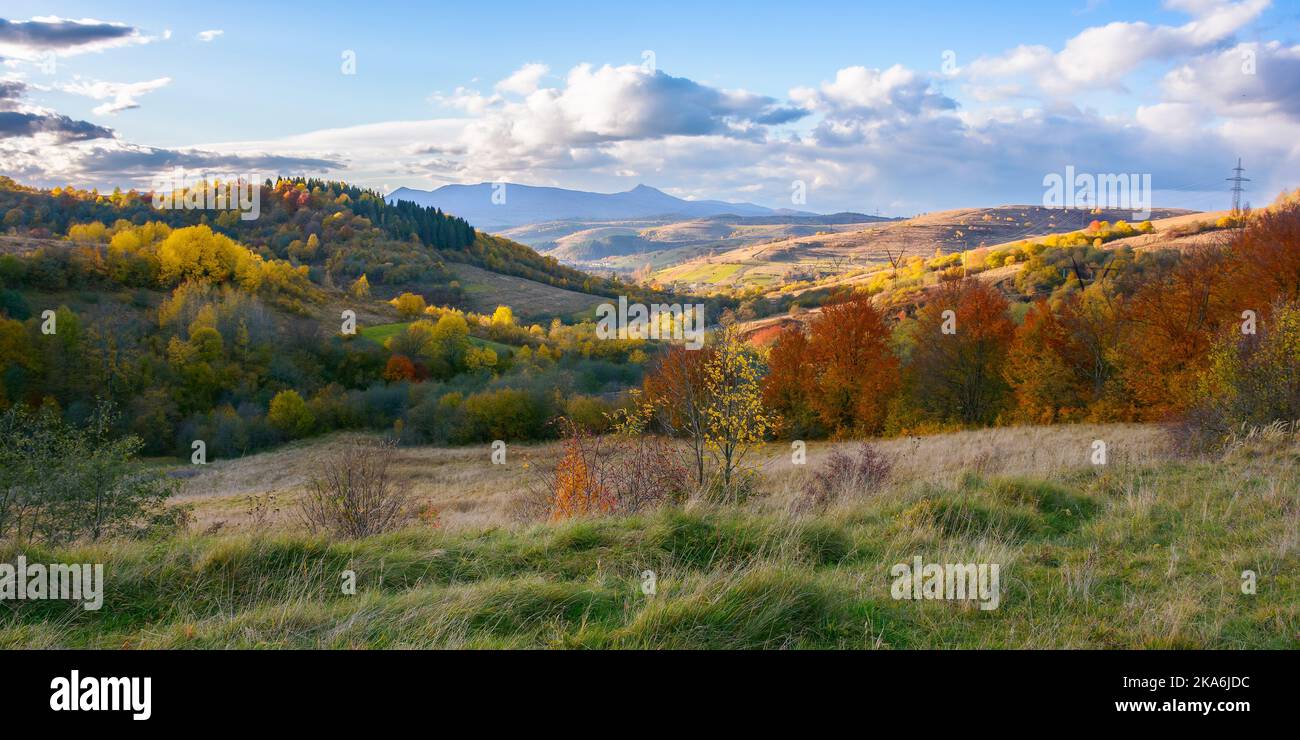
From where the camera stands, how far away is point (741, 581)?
483cm

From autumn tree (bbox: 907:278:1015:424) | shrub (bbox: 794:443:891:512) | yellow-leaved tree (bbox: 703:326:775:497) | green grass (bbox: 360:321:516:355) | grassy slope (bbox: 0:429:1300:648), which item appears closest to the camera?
grassy slope (bbox: 0:429:1300:648)

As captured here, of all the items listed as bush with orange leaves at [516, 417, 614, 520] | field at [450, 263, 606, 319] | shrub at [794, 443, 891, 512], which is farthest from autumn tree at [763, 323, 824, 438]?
field at [450, 263, 606, 319]

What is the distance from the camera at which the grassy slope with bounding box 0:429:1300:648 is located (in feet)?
14.5

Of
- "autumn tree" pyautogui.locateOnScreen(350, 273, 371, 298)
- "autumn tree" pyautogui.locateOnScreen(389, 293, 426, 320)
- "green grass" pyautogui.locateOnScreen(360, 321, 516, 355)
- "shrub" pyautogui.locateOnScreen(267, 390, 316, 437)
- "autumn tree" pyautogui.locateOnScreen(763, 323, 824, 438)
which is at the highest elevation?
"autumn tree" pyautogui.locateOnScreen(350, 273, 371, 298)

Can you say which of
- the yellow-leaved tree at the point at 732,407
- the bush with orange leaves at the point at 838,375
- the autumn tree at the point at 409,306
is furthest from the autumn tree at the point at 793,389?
the autumn tree at the point at 409,306

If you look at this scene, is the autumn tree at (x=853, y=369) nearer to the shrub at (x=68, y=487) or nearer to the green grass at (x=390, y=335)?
the shrub at (x=68, y=487)

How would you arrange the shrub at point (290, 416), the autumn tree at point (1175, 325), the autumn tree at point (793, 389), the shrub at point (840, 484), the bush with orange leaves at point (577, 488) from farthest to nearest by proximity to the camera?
the shrub at point (290, 416) < the autumn tree at point (793, 389) < the autumn tree at point (1175, 325) < the bush with orange leaves at point (577, 488) < the shrub at point (840, 484)

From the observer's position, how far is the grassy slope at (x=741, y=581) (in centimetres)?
442

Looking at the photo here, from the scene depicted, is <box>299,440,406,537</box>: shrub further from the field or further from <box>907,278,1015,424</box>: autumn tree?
the field
